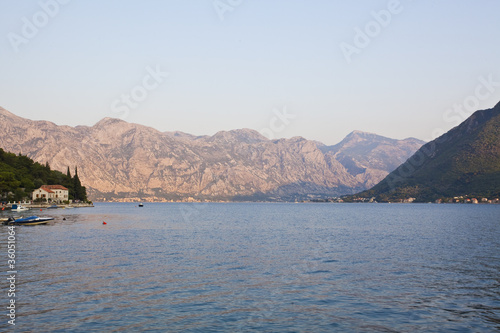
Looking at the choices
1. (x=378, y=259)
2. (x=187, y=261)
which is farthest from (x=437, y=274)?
(x=187, y=261)

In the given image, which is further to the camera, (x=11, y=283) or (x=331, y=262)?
(x=331, y=262)

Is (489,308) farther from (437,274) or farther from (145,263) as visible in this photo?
(145,263)

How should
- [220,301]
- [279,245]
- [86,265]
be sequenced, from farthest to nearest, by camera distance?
[279,245]
[86,265]
[220,301]

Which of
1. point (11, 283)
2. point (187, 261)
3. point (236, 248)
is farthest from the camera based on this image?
point (236, 248)

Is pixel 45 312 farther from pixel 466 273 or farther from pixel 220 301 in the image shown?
pixel 466 273

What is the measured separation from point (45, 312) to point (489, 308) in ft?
109

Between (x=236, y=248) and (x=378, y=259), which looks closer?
(x=378, y=259)

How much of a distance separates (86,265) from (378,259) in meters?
37.3

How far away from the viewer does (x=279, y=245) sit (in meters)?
73.3

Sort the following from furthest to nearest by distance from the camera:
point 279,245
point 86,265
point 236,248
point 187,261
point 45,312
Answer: point 279,245, point 236,248, point 187,261, point 86,265, point 45,312

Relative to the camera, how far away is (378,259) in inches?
2238

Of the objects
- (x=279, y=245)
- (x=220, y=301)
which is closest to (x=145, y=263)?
(x=220, y=301)

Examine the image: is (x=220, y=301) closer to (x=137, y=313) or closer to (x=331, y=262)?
(x=137, y=313)

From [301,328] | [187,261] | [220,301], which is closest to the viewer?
[301,328]
